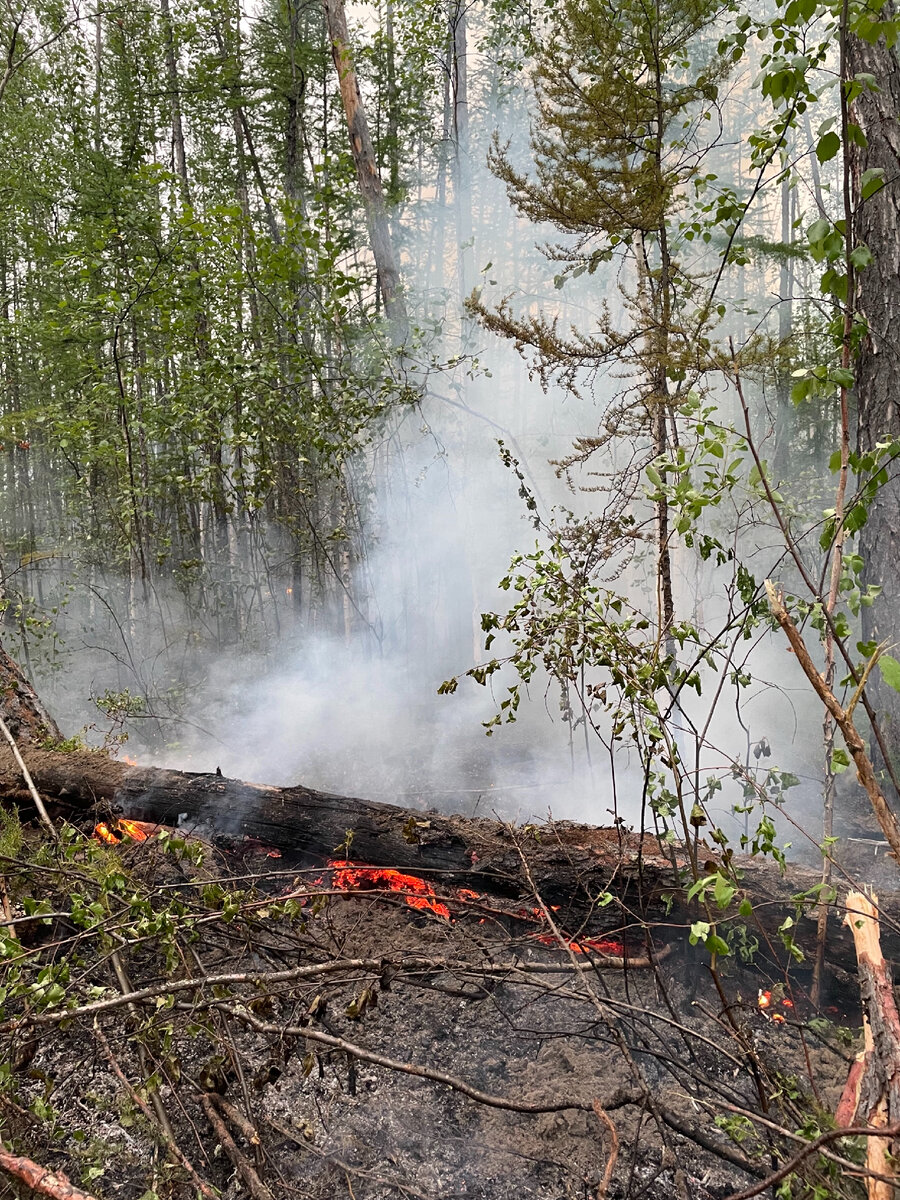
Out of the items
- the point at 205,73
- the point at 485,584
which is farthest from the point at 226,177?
the point at 485,584

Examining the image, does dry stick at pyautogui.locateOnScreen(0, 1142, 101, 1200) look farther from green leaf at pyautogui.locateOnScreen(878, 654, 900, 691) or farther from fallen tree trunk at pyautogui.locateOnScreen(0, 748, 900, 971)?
green leaf at pyautogui.locateOnScreen(878, 654, 900, 691)

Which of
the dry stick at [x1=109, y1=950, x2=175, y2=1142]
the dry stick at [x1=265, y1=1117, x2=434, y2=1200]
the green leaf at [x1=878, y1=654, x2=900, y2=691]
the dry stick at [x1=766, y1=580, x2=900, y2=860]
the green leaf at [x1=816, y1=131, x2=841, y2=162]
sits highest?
the green leaf at [x1=816, y1=131, x2=841, y2=162]

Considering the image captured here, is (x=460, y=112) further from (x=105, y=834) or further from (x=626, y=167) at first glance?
(x=105, y=834)

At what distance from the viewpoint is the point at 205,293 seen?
29.8 feet

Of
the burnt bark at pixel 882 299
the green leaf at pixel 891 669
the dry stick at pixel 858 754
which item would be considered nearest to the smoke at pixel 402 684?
the burnt bark at pixel 882 299

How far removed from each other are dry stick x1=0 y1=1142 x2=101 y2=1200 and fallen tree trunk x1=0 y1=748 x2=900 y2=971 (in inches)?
56.8

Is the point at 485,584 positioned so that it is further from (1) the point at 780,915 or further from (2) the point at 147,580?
(1) the point at 780,915

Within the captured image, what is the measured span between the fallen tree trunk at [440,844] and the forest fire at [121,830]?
84 mm

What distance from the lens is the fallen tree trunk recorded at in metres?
3.29

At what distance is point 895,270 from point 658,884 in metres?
3.69

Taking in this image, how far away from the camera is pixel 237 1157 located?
2.15m

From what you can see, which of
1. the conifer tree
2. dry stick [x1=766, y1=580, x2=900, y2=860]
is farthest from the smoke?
dry stick [x1=766, y1=580, x2=900, y2=860]

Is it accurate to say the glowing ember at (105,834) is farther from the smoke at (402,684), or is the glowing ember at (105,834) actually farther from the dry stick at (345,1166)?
the smoke at (402,684)

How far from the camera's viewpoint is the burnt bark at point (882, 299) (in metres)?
4.03
